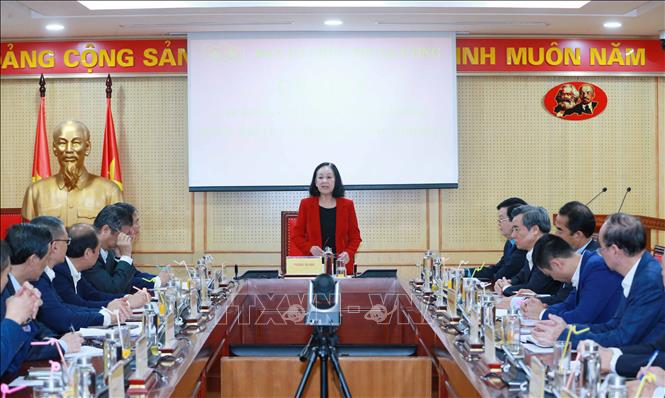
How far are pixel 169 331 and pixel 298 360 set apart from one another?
494mm

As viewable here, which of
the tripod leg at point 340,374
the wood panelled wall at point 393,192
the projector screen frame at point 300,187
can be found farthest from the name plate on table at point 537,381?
the wood panelled wall at point 393,192

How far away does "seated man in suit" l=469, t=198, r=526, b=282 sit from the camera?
465 centimetres

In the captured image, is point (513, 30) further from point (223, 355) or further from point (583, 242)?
point (223, 355)

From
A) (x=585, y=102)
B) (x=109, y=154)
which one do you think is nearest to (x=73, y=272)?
(x=109, y=154)

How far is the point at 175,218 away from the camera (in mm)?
6754

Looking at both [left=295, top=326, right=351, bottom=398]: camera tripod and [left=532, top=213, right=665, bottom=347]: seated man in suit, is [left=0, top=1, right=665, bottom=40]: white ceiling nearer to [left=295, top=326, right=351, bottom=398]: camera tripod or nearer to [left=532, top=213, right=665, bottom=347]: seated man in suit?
[left=532, top=213, right=665, bottom=347]: seated man in suit

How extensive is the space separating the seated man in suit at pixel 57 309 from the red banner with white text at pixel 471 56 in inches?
145

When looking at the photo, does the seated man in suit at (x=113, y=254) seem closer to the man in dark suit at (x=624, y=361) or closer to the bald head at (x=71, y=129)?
the bald head at (x=71, y=129)

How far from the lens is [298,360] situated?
2.82 m

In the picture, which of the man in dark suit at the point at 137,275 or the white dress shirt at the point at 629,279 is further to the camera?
the man in dark suit at the point at 137,275

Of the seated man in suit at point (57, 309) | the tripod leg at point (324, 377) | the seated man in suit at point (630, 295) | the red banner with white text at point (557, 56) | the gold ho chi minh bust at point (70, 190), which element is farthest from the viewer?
the red banner with white text at point (557, 56)

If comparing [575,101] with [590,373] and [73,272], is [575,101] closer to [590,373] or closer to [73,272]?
[73,272]

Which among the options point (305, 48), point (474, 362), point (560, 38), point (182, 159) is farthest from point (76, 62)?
point (474, 362)

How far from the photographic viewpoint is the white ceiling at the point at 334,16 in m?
5.65
